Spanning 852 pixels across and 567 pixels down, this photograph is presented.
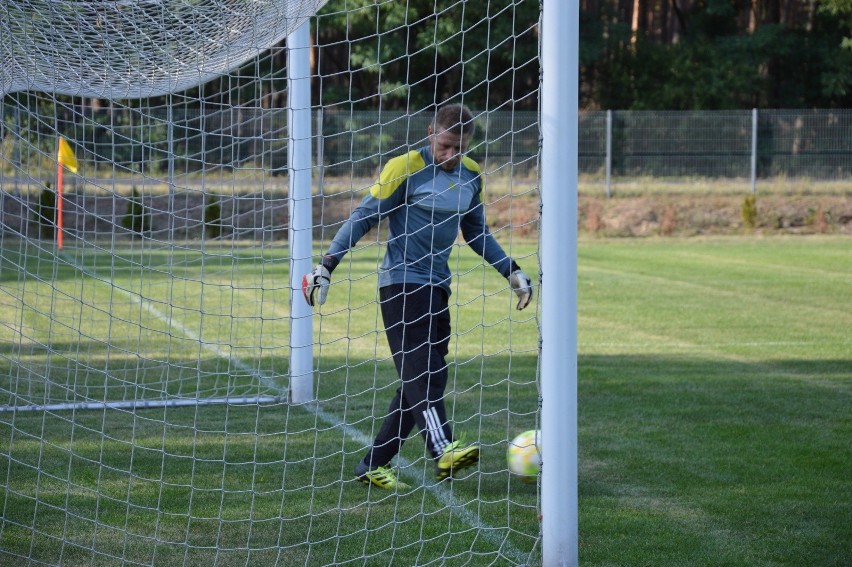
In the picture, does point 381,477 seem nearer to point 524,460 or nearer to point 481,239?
point 524,460

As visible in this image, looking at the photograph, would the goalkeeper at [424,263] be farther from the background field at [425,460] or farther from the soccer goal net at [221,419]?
the background field at [425,460]

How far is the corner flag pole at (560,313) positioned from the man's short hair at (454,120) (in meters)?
0.97

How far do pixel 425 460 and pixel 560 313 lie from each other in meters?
2.10

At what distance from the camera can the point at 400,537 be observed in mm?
4742

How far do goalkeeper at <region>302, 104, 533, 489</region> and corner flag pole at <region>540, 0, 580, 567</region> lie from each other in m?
0.97

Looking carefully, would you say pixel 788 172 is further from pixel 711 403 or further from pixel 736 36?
pixel 711 403

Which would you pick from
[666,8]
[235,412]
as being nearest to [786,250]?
[235,412]

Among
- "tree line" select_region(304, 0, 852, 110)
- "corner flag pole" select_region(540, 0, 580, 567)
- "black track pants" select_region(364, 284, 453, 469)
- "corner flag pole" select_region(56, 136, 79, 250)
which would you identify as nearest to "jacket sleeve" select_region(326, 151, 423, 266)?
"black track pants" select_region(364, 284, 453, 469)

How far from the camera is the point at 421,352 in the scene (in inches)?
209

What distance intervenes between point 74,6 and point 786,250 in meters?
17.5

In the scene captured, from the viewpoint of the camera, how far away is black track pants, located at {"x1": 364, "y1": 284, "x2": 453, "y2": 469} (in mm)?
5258

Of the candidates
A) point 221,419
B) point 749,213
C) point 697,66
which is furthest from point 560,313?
point 697,66

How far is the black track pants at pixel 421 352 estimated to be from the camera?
5.26 meters

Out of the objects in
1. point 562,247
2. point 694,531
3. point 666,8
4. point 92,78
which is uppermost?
point 666,8
